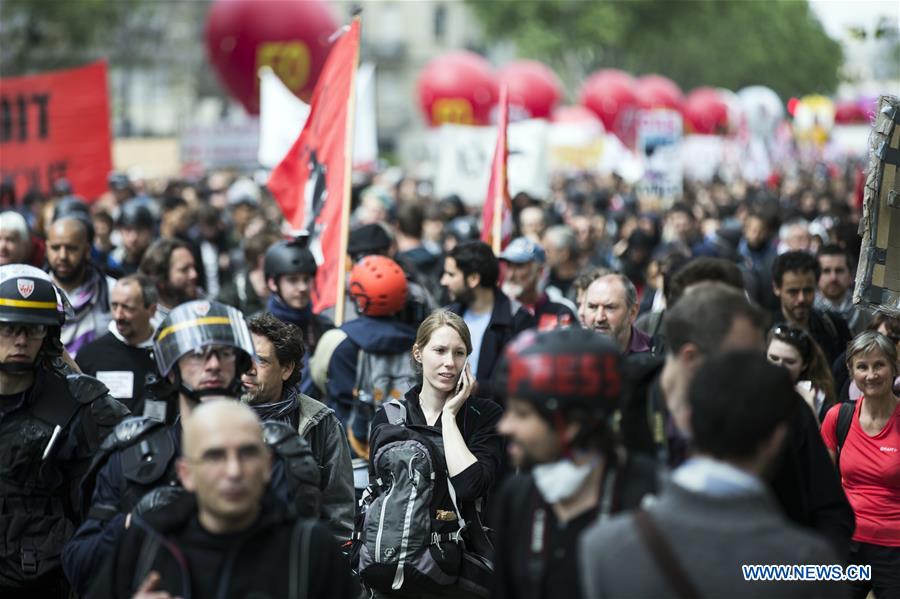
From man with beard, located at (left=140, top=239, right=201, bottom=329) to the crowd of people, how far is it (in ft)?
0.07

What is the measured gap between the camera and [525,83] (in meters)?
39.8

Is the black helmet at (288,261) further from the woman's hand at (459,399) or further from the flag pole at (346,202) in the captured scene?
the woman's hand at (459,399)

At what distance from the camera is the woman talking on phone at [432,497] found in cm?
547

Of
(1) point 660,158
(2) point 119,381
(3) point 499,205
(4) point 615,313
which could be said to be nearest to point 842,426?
(4) point 615,313

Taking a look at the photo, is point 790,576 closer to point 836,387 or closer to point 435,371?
point 435,371

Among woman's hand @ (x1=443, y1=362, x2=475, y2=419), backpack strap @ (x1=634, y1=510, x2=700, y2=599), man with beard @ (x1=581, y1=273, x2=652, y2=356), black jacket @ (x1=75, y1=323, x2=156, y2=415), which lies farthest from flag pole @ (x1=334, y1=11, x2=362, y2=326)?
backpack strap @ (x1=634, y1=510, x2=700, y2=599)

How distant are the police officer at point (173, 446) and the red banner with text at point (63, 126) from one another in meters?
9.81

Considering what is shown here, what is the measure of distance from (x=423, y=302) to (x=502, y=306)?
27.3 inches

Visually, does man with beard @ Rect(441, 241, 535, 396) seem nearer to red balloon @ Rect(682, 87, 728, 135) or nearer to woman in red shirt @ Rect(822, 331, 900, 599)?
woman in red shirt @ Rect(822, 331, 900, 599)

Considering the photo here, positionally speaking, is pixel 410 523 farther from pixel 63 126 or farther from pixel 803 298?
pixel 63 126

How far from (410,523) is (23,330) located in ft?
5.31

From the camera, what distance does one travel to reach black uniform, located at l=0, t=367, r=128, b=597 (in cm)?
496

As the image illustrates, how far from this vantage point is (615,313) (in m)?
6.91

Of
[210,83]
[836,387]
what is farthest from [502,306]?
[210,83]
